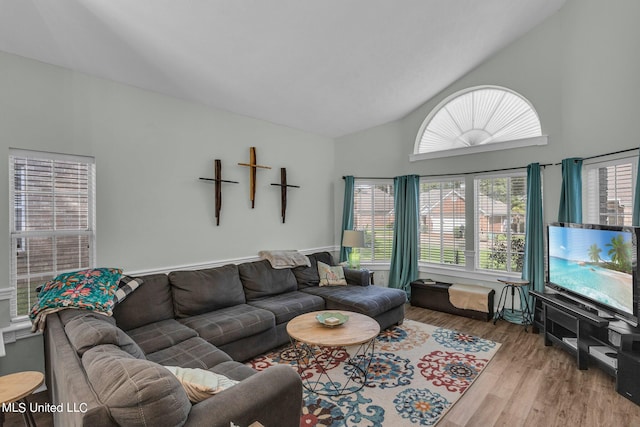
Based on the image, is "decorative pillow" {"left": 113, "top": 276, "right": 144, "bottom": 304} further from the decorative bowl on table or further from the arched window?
the arched window

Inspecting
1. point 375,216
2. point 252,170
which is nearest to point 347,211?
point 375,216

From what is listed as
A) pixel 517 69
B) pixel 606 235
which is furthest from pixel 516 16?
pixel 606 235

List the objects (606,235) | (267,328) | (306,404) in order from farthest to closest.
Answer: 1. (267,328)
2. (606,235)
3. (306,404)

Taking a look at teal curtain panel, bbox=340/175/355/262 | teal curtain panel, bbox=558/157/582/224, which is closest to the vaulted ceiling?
teal curtain panel, bbox=340/175/355/262

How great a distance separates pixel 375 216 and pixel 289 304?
2.56 metres

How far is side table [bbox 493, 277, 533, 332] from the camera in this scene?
3955 millimetres

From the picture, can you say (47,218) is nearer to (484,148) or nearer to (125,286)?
(125,286)

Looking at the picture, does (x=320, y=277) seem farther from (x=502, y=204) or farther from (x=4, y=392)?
(x=4, y=392)

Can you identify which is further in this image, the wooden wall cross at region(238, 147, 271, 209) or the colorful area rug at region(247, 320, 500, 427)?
the wooden wall cross at region(238, 147, 271, 209)

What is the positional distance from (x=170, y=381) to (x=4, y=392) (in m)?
1.33

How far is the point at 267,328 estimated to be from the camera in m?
3.13

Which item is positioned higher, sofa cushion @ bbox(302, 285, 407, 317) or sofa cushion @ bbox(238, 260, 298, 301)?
sofa cushion @ bbox(238, 260, 298, 301)

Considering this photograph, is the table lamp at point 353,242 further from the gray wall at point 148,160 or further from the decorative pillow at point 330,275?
the gray wall at point 148,160

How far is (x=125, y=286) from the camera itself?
282cm
